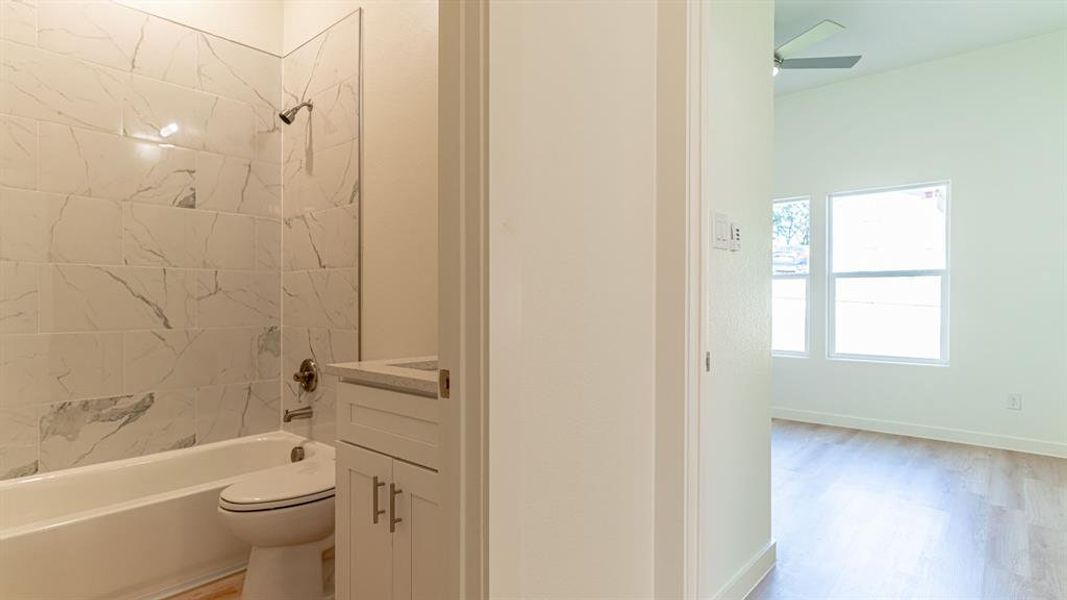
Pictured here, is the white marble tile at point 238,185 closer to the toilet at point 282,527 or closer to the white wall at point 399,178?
the white wall at point 399,178

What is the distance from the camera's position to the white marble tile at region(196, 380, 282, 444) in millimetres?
2631

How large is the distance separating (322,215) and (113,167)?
33.0 inches

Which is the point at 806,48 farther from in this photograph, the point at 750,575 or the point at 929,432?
the point at 750,575

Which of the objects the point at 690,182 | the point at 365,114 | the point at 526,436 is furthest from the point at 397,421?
the point at 365,114

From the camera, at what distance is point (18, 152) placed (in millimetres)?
2131

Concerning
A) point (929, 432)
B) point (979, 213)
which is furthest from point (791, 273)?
point (929, 432)

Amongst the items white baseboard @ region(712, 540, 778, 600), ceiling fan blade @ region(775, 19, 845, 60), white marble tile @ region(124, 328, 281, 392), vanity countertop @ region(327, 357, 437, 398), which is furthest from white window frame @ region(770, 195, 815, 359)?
vanity countertop @ region(327, 357, 437, 398)

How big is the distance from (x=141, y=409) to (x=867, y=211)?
4.97 meters

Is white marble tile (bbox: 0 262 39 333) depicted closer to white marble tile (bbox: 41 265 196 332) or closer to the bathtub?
white marble tile (bbox: 41 265 196 332)

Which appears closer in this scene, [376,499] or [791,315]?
[376,499]

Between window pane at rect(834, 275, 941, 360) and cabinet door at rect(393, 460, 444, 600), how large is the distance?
4.34 meters

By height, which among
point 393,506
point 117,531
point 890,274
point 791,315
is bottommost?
point 117,531

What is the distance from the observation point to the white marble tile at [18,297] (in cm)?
211

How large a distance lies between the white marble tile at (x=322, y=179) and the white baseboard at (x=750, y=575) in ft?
6.86
